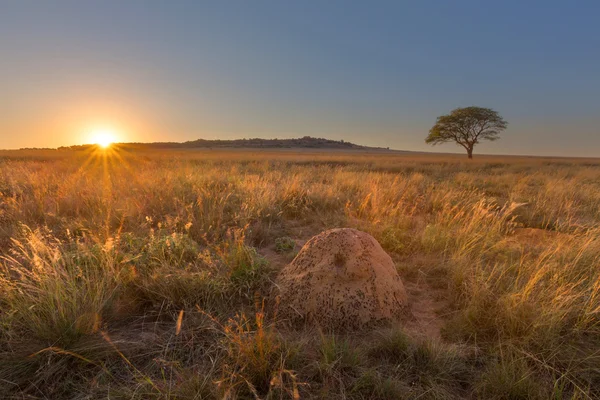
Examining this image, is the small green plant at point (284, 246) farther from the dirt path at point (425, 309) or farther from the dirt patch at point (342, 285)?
the dirt path at point (425, 309)

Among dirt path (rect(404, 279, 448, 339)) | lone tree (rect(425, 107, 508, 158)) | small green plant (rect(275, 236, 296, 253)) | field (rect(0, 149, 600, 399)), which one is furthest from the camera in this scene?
lone tree (rect(425, 107, 508, 158))

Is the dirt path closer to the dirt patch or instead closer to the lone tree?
the dirt patch

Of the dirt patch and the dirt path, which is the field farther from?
the dirt patch

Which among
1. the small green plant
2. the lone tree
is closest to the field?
the small green plant

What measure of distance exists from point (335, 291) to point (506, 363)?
1118mm

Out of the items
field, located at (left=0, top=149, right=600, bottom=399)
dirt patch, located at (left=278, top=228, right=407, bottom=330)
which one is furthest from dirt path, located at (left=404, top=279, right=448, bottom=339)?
dirt patch, located at (left=278, top=228, right=407, bottom=330)

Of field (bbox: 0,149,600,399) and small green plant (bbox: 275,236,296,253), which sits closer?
field (bbox: 0,149,600,399)

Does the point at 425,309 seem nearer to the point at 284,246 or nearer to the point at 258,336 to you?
the point at 258,336

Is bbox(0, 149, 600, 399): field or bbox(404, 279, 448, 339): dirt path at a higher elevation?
bbox(0, 149, 600, 399): field

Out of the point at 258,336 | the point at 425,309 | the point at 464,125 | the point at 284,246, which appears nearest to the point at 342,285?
the point at 425,309

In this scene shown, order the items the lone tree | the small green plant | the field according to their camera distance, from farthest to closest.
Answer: the lone tree → the small green plant → the field

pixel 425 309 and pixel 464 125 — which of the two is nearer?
pixel 425 309

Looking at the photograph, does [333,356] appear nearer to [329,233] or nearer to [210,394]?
[210,394]

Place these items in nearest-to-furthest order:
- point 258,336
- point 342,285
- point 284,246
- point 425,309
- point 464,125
→ 1. point 258,336
2. point 342,285
3. point 425,309
4. point 284,246
5. point 464,125
